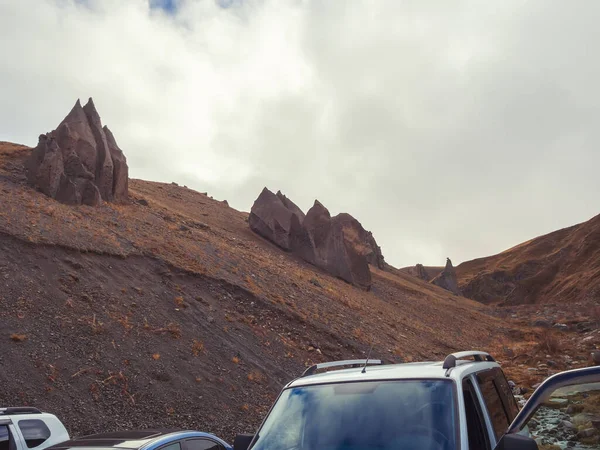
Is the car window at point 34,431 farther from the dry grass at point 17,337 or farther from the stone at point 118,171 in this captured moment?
the stone at point 118,171

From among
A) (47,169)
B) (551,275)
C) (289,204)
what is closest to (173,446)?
(47,169)

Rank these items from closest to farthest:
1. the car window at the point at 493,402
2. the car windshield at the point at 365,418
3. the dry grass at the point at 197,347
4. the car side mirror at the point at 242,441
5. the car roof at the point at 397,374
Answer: the car windshield at the point at 365,418
the car roof at the point at 397,374
the car side mirror at the point at 242,441
the car window at the point at 493,402
the dry grass at the point at 197,347

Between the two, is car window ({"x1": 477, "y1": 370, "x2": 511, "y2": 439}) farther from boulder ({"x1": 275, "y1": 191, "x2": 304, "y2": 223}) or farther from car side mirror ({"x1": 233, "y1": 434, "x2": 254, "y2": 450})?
boulder ({"x1": 275, "y1": 191, "x2": 304, "y2": 223})

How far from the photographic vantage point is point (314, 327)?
22.7m

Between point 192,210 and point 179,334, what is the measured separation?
25755 millimetres

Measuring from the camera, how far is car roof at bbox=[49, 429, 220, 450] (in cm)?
561

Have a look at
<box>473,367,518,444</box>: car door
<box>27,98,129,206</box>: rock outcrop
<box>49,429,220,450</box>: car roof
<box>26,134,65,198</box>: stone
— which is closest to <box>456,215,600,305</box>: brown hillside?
<box>27,98,129,206</box>: rock outcrop

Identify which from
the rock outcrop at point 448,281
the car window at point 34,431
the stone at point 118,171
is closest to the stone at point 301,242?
the stone at point 118,171

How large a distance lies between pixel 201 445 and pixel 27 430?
224 cm

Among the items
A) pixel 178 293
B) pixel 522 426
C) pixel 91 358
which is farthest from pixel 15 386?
pixel 522 426

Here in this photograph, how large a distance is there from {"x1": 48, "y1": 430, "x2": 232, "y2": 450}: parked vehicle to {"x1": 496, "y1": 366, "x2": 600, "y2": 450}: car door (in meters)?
3.74

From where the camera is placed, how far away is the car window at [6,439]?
6.49 metres

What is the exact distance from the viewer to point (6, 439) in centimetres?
656

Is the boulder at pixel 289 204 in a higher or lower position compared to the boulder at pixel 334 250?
higher
